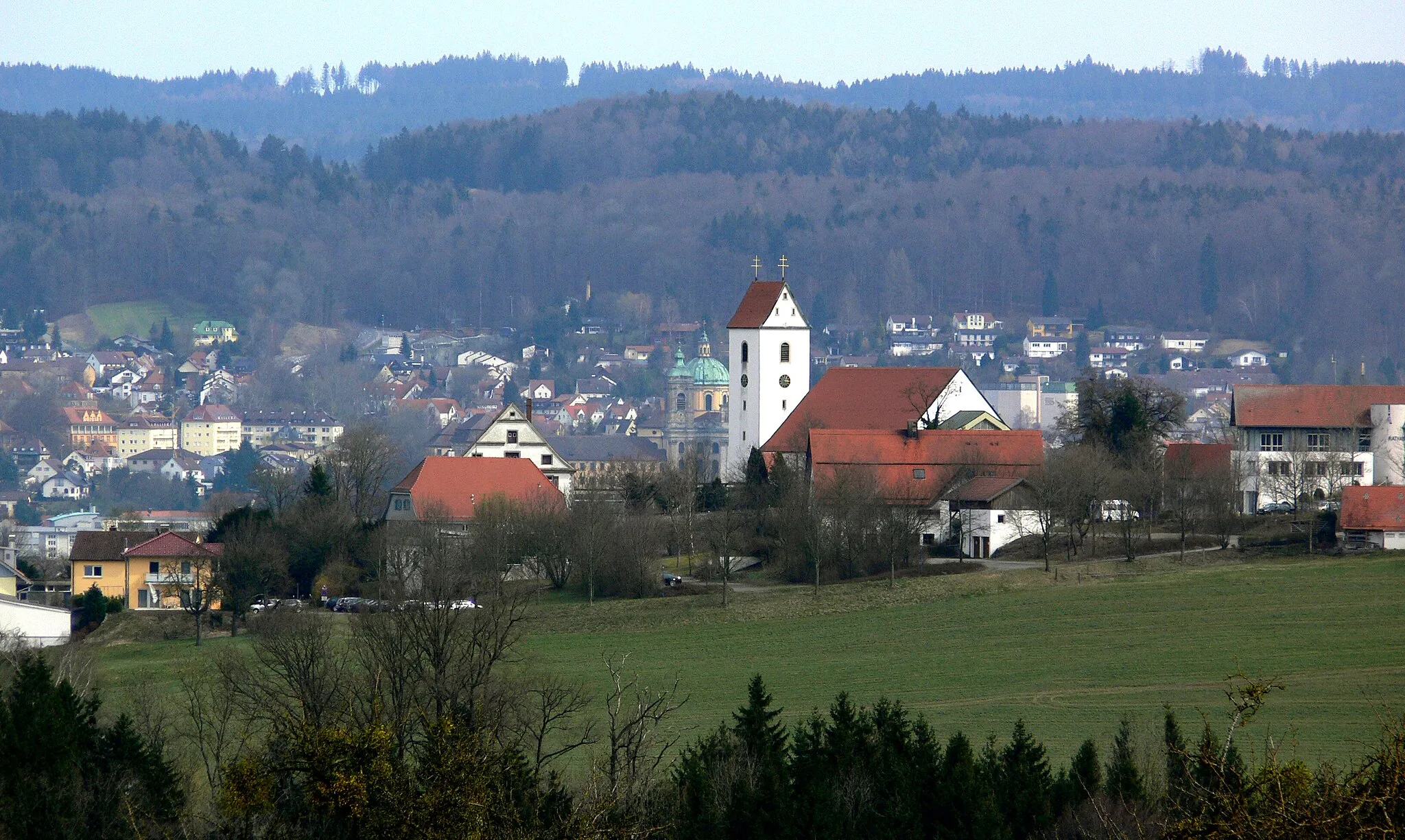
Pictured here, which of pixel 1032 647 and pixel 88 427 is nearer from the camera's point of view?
pixel 1032 647

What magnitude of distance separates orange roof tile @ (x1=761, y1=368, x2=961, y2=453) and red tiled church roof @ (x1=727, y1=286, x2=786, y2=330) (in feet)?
18.6

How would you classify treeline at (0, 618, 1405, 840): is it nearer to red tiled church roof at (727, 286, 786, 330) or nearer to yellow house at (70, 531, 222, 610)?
yellow house at (70, 531, 222, 610)

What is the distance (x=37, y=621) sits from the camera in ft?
144

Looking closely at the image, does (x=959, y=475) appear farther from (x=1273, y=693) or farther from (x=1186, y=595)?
(x=1273, y=693)

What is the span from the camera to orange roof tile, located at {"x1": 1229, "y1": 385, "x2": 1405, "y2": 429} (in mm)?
54656

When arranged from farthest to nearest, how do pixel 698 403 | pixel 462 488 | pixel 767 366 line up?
pixel 698 403 → pixel 767 366 → pixel 462 488

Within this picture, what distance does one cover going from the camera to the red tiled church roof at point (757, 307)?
6956cm

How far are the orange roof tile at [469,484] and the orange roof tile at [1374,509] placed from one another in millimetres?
18263

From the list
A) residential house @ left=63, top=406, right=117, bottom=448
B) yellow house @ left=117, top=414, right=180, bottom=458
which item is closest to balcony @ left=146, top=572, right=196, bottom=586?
yellow house @ left=117, top=414, right=180, bottom=458

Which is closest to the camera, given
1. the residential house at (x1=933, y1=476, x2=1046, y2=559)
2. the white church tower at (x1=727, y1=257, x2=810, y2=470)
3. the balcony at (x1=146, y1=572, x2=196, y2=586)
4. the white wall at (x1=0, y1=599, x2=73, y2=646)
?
the white wall at (x1=0, y1=599, x2=73, y2=646)

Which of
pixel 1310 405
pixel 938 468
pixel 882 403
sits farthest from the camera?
pixel 882 403

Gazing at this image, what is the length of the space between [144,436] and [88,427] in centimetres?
511

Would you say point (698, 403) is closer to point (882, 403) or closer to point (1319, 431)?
point (882, 403)

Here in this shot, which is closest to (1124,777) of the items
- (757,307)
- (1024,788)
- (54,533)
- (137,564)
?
(1024,788)
